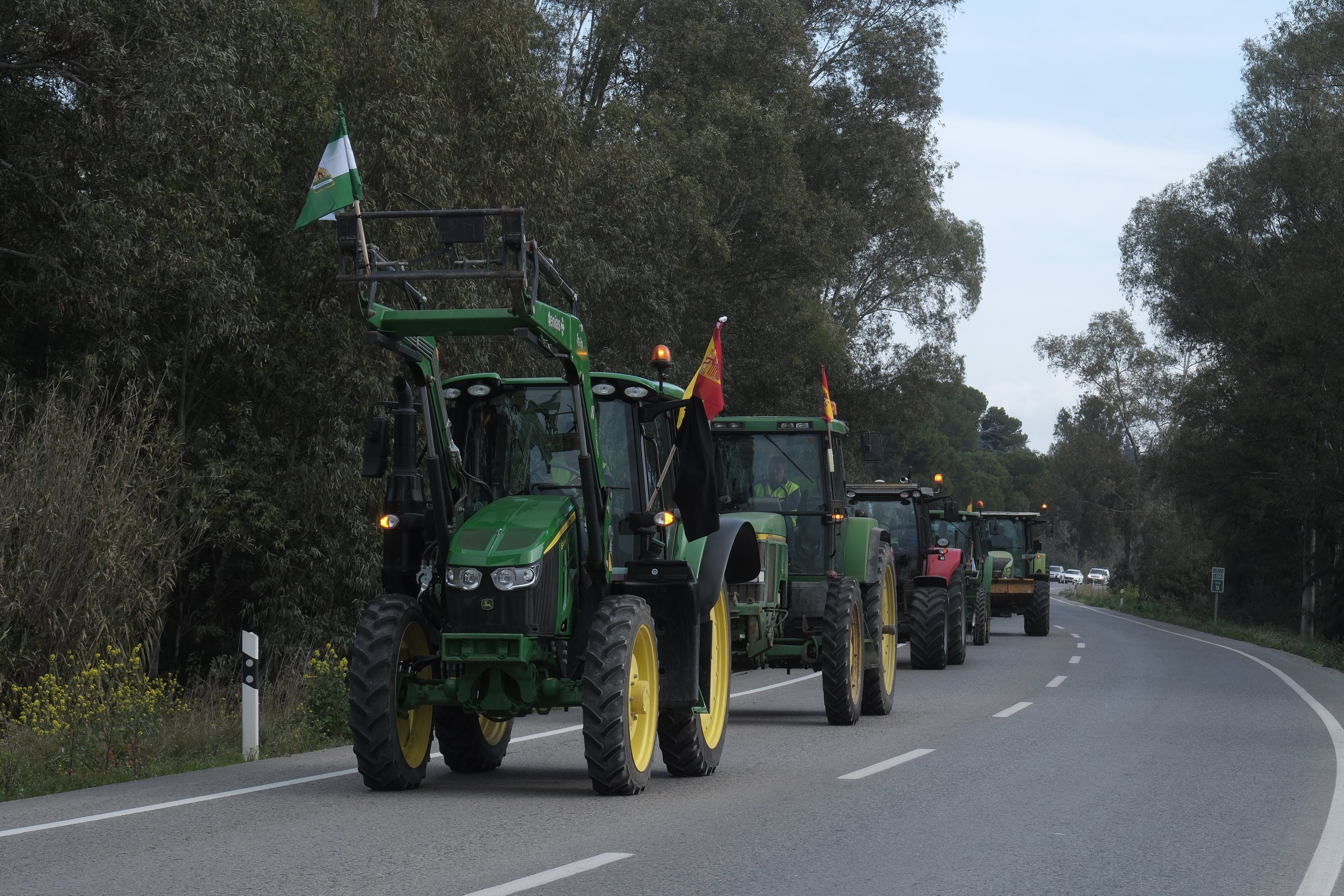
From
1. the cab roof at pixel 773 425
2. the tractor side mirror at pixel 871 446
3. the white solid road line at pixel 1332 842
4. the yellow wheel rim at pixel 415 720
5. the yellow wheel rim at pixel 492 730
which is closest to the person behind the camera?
the white solid road line at pixel 1332 842

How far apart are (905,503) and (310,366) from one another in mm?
9470

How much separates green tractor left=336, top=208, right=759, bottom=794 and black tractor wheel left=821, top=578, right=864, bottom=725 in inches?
132

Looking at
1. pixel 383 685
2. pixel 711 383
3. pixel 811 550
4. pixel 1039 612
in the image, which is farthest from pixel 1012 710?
pixel 1039 612

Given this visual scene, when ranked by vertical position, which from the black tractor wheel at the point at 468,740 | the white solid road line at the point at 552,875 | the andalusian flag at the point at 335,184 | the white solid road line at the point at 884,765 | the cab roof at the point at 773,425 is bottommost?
the white solid road line at the point at 884,765

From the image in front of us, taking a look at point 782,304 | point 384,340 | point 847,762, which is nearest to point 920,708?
point 847,762

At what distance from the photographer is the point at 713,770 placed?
36.0ft

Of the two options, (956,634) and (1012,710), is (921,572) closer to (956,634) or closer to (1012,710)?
(956,634)

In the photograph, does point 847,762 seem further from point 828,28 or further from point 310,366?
point 828,28

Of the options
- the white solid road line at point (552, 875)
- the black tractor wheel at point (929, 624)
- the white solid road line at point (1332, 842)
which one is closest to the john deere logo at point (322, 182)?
the white solid road line at point (552, 875)

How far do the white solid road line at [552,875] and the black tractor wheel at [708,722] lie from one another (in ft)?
9.49

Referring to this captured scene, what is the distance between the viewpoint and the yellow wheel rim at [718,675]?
11078mm

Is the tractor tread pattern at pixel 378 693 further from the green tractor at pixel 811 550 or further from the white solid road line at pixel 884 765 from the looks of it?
the green tractor at pixel 811 550

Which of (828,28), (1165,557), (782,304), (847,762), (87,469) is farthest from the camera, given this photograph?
(1165,557)

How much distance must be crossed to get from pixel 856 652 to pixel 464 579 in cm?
651
